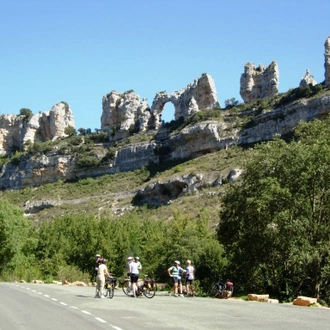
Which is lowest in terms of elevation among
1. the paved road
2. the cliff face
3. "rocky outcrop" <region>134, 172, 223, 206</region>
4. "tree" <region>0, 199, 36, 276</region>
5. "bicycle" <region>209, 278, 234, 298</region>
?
the paved road

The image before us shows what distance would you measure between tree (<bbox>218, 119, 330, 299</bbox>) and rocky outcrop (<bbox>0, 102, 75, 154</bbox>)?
384ft

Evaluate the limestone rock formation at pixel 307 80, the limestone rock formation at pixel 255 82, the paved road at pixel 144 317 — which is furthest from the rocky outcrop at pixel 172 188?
the paved road at pixel 144 317

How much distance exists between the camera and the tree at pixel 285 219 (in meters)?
28.5

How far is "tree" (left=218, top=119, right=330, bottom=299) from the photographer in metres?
28.5

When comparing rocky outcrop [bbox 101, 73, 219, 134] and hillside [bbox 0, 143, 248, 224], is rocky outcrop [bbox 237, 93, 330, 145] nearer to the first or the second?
hillside [bbox 0, 143, 248, 224]

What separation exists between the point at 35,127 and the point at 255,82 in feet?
198

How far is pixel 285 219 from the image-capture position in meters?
28.6

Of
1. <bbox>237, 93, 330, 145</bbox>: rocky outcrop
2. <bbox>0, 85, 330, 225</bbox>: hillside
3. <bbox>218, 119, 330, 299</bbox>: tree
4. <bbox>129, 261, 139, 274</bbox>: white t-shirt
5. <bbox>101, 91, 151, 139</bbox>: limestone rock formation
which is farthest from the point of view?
<bbox>101, 91, 151, 139</bbox>: limestone rock formation

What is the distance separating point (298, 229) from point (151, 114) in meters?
102

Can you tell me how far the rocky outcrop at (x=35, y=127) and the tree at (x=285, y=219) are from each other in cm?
11716

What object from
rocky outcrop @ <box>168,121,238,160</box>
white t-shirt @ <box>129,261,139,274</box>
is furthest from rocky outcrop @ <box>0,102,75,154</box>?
white t-shirt @ <box>129,261,139,274</box>

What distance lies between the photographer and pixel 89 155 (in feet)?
400

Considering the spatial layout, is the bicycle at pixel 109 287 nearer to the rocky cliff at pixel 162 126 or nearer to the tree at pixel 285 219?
the tree at pixel 285 219

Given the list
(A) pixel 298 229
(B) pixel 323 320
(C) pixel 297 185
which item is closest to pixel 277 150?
(C) pixel 297 185
